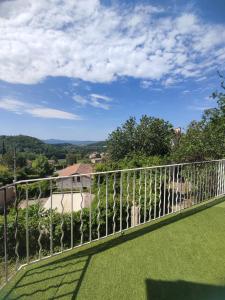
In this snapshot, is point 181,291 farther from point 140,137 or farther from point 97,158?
point 97,158

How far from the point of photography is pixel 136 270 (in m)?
2.36

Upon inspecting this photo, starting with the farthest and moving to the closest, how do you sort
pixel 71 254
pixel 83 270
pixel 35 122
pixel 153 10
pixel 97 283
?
pixel 35 122, pixel 153 10, pixel 71 254, pixel 83 270, pixel 97 283

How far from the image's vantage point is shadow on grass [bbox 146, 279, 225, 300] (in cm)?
197

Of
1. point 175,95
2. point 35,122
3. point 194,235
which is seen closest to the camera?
point 194,235

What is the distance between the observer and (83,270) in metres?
2.36

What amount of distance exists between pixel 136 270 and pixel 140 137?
17.4 m

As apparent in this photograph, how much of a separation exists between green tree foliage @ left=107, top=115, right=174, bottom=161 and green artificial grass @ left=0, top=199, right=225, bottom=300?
15.9 m

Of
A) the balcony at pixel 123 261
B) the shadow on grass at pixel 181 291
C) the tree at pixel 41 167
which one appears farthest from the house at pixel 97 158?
the shadow on grass at pixel 181 291

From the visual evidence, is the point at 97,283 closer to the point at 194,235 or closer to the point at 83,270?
the point at 83,270

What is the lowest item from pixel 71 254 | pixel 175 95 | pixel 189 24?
pixel 71 254

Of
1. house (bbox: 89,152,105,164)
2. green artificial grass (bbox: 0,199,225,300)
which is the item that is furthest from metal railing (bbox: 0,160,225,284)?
house (bbox: 89,152,105,164)

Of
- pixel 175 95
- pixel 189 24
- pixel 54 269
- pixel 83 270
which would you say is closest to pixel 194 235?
pixel 83 270

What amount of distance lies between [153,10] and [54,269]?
20.8 ft

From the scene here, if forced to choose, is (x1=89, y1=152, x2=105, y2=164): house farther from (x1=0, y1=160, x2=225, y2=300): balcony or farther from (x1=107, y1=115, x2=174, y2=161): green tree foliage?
(x1=0, y1=160, x2=225, y2=300): balcony
